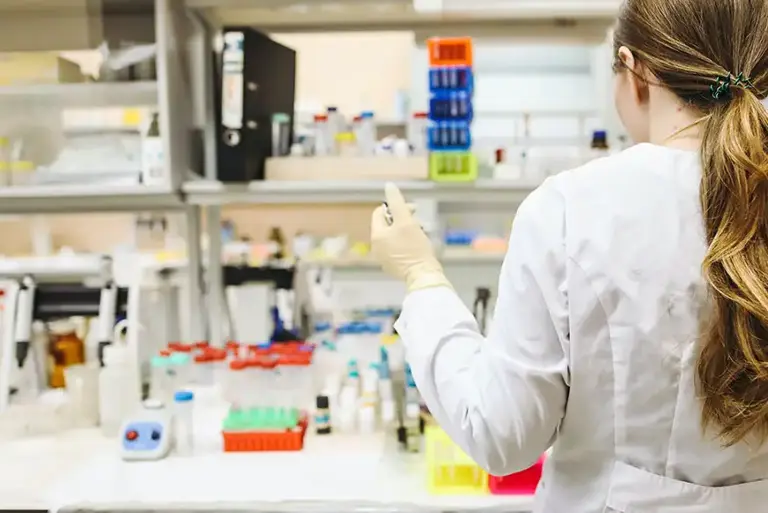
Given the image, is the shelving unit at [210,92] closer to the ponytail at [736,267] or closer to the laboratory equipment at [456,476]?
the laboratory equipment at [456,476]

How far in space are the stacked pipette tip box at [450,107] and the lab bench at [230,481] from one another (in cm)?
61

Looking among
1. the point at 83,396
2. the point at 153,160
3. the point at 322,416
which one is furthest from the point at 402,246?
the point at 83,396

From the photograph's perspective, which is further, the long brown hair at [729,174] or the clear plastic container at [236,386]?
the clear plastic container at [236,386]

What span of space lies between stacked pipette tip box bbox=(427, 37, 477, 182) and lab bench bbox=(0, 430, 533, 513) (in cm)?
61

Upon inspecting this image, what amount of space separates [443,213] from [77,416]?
1.99 meters

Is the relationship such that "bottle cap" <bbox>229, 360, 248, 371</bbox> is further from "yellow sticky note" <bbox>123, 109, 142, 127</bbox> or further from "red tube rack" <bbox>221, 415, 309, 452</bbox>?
"yellow sticky note" <bbox>123, 109, 142, 127</bbox>

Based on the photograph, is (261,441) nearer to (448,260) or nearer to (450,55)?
(450,55)

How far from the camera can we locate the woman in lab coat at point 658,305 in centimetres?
72

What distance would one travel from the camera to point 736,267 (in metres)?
0.69

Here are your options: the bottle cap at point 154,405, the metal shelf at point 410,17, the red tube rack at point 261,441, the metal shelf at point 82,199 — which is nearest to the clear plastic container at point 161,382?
the bottle cap at point 154,405

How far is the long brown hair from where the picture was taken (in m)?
0.70

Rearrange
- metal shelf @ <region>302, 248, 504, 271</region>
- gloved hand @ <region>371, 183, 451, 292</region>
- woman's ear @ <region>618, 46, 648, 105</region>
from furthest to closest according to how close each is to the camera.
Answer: metal shelf @ <region>302, 248, 504, 271</region>, gloved hand @ <region>371, 183, 451, 292</region>, woman's ear @ <region>618, 46, 648, 105</region>

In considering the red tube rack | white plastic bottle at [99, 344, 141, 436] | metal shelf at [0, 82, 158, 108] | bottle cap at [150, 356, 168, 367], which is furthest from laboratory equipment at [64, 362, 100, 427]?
metal shelf at [0, 82, 158, 108]

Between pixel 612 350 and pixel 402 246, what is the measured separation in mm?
429
